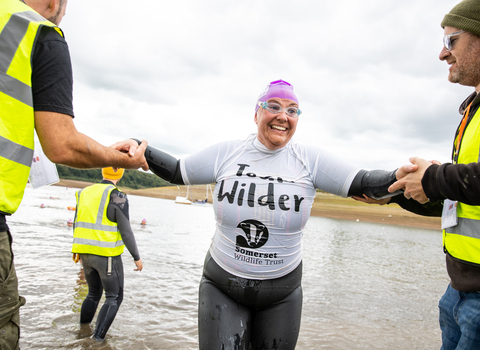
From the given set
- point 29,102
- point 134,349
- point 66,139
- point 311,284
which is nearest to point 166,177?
point 66,139

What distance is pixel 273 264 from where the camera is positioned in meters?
2.46

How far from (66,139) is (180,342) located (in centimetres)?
443

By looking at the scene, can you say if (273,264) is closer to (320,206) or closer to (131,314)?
(131,314)

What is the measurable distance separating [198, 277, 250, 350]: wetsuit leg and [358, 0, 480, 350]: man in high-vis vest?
55.6 inches

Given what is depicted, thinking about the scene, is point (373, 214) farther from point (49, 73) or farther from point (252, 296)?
point (49, 73)

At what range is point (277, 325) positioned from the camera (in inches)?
94.2

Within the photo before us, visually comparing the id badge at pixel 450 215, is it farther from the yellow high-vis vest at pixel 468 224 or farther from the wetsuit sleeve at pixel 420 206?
the wetsuit sleeve at pixel 420 206

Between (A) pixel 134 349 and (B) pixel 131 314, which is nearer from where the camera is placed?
(A) pixel 134 349

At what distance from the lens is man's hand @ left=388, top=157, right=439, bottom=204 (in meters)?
2.09

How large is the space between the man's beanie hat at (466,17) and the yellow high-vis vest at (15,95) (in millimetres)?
2568

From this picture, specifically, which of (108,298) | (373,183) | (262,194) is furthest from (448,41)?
(108,298)

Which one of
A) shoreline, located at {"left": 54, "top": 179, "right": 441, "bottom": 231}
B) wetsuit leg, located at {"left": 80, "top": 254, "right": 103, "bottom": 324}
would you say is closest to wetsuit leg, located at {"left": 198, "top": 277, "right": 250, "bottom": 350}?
wetsuit leg, located at {"left": 80, "top": 254, "right": 103, "bottom": 324}

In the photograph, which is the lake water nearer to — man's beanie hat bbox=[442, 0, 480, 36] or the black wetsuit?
the black wetsuit

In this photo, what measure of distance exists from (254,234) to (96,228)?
126 inches
